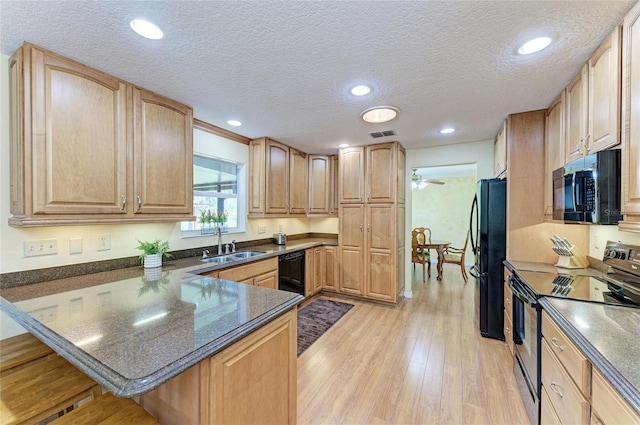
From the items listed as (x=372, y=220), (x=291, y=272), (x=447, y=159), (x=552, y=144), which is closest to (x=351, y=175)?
(x=372, y=220)

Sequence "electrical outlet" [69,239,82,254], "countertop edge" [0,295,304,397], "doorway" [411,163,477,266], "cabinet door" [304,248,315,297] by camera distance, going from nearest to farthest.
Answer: "countertop edge" [0,295,304,397] < "electrical outlet" [69,239,82,254] < "cabinet door" [304,248,315,297] < "doorway" [411,163,477,266]

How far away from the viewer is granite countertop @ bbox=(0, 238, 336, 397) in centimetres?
81

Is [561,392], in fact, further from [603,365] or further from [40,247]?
[40,247]

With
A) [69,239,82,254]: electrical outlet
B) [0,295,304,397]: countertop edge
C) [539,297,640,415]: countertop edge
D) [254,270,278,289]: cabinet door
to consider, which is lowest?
[254,270,278,289]: cabinet door

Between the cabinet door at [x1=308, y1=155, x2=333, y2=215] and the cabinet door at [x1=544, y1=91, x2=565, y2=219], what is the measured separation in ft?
9.10

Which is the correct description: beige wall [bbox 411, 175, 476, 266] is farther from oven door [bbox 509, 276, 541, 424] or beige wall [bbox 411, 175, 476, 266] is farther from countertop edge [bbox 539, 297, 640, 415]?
countertop edge [bbox 539, 297, 640, 415]

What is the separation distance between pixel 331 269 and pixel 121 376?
342cm

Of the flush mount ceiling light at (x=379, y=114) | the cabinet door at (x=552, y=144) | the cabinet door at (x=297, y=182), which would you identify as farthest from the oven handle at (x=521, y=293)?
the cabinet door at (x=297, y=182)

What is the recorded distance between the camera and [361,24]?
1.33 metres

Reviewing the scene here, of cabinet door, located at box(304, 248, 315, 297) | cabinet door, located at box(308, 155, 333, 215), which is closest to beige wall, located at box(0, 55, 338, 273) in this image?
cabinet door, located at box(304, 248, 315, 297)

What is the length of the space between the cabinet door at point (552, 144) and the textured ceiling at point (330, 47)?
0.10 meters

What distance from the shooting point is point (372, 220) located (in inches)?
147

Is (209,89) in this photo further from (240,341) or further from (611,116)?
(611,116)

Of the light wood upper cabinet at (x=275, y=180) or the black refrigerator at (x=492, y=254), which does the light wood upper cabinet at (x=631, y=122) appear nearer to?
the black refrigerator at (x=492, y=254)
